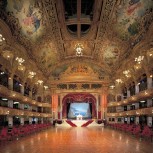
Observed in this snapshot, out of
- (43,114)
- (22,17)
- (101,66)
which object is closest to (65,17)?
(22,17)

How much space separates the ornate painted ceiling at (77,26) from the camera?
2134 cm

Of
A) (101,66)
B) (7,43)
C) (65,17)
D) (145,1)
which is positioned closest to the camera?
(145,1)

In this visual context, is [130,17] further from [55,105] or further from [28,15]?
[55,105]

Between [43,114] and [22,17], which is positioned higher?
[22,17]

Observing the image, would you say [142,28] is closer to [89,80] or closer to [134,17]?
[134,17]

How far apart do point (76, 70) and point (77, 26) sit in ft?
54.1

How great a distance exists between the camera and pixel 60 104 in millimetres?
46406

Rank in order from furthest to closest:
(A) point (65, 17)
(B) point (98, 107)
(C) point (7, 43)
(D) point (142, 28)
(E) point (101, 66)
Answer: (B) point (98, 107)
(E) point (101, 66)
(A) point (65, 17)
(D) point (142, 28)
(C) point (7, 43)

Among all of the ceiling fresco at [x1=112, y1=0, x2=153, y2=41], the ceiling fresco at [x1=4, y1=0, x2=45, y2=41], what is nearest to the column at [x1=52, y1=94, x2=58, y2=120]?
the ceiling fresco at [x1=4, y1=0, x2=45, y2=41]

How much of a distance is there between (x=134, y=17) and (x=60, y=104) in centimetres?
2694

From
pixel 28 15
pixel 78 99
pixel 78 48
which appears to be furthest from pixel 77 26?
pixel 78 99

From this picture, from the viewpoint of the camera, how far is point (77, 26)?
29.0 metres

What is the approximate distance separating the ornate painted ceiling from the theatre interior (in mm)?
101

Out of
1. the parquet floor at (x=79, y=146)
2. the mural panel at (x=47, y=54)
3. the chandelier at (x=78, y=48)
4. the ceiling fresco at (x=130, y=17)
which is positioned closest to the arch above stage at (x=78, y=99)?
the mural panel at (x=47, y=54)
